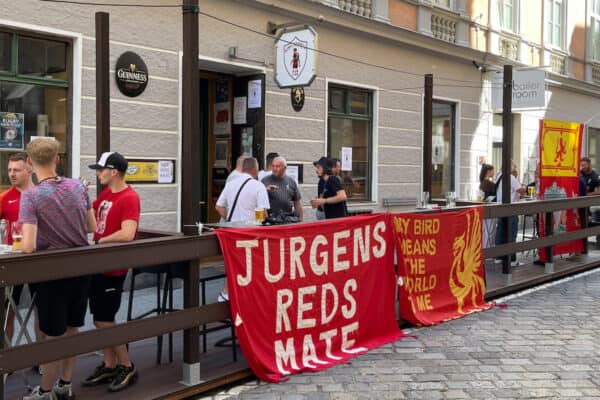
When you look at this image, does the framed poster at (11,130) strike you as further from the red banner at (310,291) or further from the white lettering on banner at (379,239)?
the white lettering on banner at (379,239)

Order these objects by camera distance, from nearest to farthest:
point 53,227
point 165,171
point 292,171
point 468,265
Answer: point 53,227 → point 468,265 → point 165,171 → point 292,171

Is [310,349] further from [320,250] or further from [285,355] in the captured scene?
[320,250]

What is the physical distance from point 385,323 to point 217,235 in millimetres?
2263

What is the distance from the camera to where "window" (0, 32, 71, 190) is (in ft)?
25.6

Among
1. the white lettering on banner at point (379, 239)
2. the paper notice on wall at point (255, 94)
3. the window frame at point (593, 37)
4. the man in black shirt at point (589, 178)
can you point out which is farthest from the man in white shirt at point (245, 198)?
the window frame at point (593, 37)

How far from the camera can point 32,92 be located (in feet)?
26.6

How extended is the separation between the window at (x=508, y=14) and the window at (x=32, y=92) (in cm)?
1220

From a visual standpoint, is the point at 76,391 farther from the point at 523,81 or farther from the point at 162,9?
the point at 523,81

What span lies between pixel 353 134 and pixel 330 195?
13.5 ft

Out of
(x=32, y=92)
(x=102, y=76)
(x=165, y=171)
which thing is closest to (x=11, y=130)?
(x=32, y=92)

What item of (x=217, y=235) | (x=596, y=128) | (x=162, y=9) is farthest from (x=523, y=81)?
(x=217, y=235)

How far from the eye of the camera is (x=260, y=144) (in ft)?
35.6

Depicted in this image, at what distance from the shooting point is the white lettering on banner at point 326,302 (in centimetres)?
580

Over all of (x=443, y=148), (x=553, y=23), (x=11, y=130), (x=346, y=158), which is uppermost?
(x=553, y=23)
